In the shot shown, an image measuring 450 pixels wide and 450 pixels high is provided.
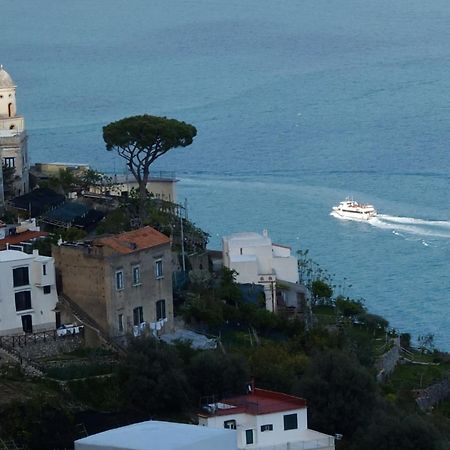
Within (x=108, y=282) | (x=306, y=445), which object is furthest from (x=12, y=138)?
(x=306, y=445)

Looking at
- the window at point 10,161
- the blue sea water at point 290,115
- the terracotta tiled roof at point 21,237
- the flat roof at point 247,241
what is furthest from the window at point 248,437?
the window at point 10,161

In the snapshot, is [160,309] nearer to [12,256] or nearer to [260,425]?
[12,256]

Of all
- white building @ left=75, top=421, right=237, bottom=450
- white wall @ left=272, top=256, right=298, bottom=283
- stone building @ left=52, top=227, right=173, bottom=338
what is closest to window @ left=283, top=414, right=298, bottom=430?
stone building @ left=52, top=227, right=173, bottom=338

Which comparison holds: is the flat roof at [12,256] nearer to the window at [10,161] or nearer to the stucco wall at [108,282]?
the stucco wall at [108,282]

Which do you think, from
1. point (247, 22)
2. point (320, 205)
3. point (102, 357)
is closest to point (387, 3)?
point (247, 22)

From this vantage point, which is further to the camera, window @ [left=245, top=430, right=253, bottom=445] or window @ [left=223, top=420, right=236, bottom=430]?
window @ [left=245, top=430, right=253, bottom=445]

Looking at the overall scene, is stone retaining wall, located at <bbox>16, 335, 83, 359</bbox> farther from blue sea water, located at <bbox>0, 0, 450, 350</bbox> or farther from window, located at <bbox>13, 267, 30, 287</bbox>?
blue sea water, located at <bbox>0, 0, 450, 350</bbox>

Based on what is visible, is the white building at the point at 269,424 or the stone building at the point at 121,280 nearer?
the white building at the point at 269,424
